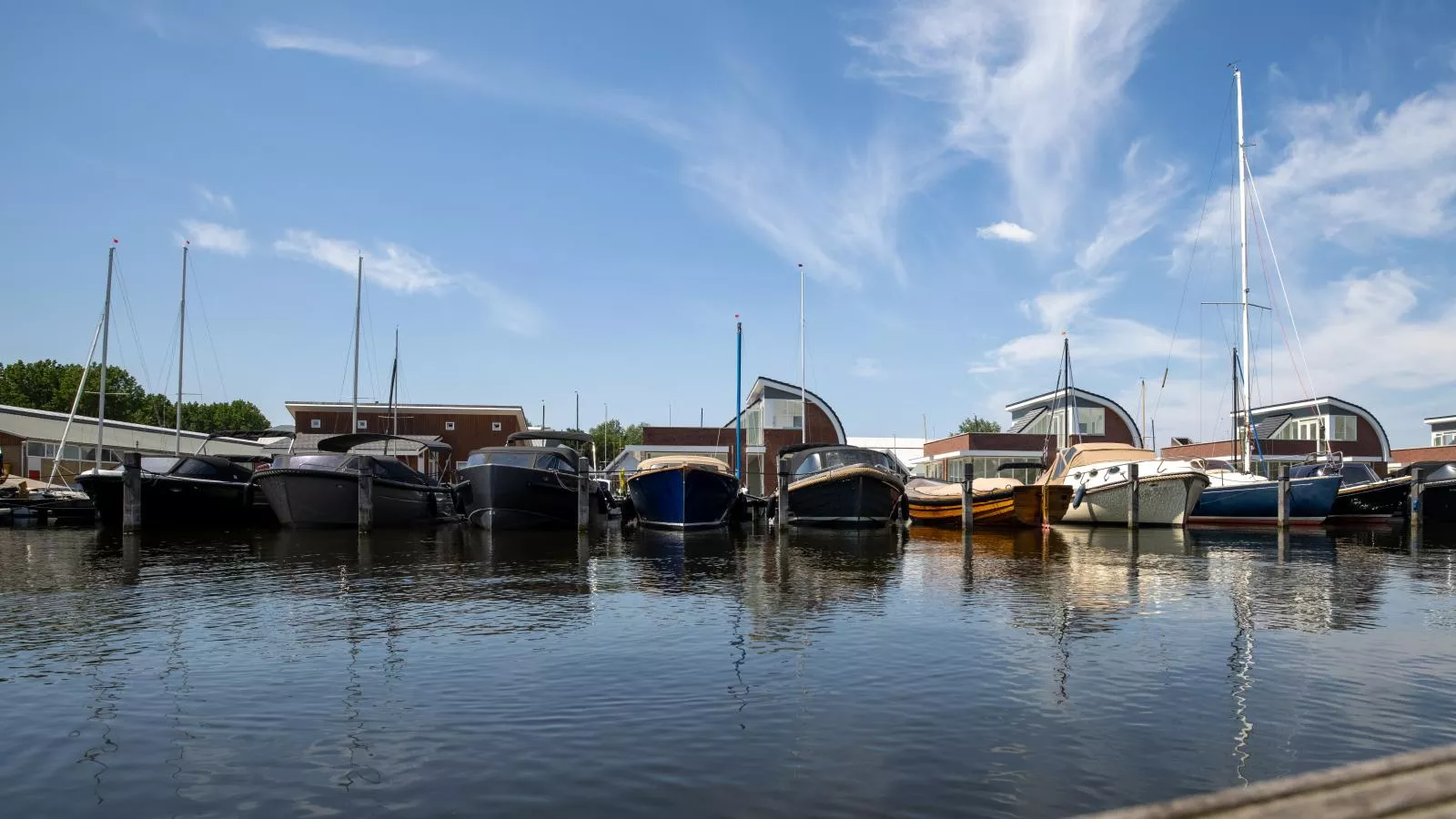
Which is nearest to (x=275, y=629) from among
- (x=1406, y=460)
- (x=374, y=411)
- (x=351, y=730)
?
(x=351, y=730)

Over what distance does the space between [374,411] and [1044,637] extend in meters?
54.5

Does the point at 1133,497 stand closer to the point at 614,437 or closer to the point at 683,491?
the point at 683,491

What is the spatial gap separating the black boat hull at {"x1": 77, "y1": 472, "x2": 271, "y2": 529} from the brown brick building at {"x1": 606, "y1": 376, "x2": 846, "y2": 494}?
2153 cm

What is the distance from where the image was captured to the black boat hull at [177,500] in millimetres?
31609

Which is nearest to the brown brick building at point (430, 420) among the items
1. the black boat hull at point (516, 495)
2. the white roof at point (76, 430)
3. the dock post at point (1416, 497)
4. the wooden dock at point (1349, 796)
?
the white roof at point (76, 430)

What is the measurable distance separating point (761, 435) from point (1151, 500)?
2370cm

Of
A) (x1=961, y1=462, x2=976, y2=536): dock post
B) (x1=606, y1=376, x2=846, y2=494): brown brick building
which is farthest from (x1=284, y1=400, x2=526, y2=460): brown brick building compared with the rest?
(x1=961, y1=462, x2=976, y2=536): dock post

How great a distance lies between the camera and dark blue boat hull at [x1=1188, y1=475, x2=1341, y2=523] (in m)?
34.5

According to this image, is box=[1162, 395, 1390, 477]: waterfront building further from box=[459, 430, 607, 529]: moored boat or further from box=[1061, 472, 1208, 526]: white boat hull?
A: box=[459, 430, 607, 529]: moored boat

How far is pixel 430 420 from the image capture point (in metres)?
59.8

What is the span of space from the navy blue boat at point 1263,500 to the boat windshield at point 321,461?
2928 centimetres

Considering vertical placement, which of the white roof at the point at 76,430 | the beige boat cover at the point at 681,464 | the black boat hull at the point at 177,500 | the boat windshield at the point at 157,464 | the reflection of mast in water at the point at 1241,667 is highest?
the white roof at the point at 76,430

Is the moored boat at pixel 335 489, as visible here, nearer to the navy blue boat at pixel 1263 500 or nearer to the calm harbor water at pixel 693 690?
the calm harbor water at pixel 693 690

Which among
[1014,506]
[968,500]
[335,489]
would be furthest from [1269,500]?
[335,489]
